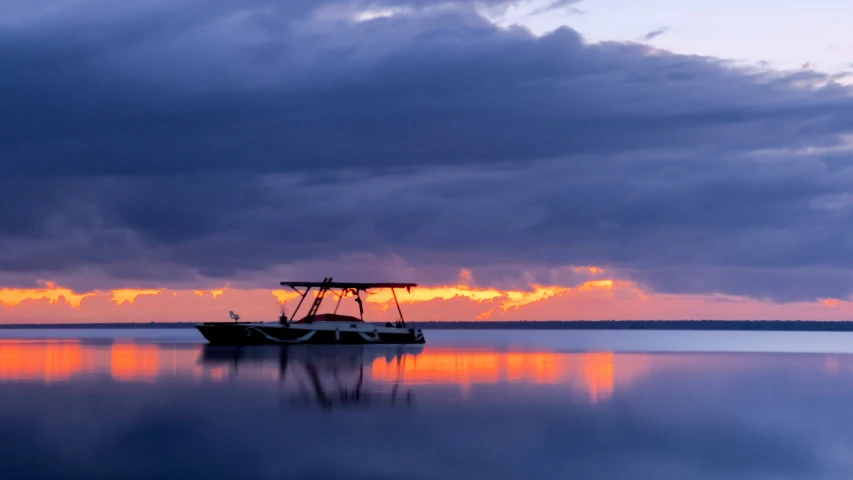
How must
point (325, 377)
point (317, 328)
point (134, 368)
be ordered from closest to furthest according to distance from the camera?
1. point (325, 377)
2. point (134, 368)
3. point (317, 328)

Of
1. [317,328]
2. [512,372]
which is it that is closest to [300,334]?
[317,328]

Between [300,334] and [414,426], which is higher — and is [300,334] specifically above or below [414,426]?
above

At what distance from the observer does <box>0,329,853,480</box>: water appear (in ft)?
94.6

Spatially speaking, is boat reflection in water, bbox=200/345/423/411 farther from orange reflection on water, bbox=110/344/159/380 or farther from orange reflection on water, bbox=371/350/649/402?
orange reflection on water, bbox=110/344/159/380

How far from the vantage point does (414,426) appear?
36.9 m

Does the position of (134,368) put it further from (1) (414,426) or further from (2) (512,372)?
(1) (414,426)

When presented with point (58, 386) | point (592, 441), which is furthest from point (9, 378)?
point (592, 441)

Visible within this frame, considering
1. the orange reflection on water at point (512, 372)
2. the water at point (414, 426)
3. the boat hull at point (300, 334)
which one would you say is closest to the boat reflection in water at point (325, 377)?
the water at point (414, 426)

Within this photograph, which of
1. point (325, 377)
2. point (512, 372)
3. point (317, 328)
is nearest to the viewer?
point (325, 377)

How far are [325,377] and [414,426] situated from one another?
80.5 ft

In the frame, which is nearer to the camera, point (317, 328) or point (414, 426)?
point (414, 426)

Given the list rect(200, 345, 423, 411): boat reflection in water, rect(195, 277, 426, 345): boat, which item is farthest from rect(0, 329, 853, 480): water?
rect(195, 277, 426, 345): boat

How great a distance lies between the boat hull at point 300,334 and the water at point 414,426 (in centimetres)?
3583

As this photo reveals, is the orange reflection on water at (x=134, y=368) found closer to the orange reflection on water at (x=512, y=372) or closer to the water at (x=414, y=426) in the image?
the water at (x=414, y=426)
